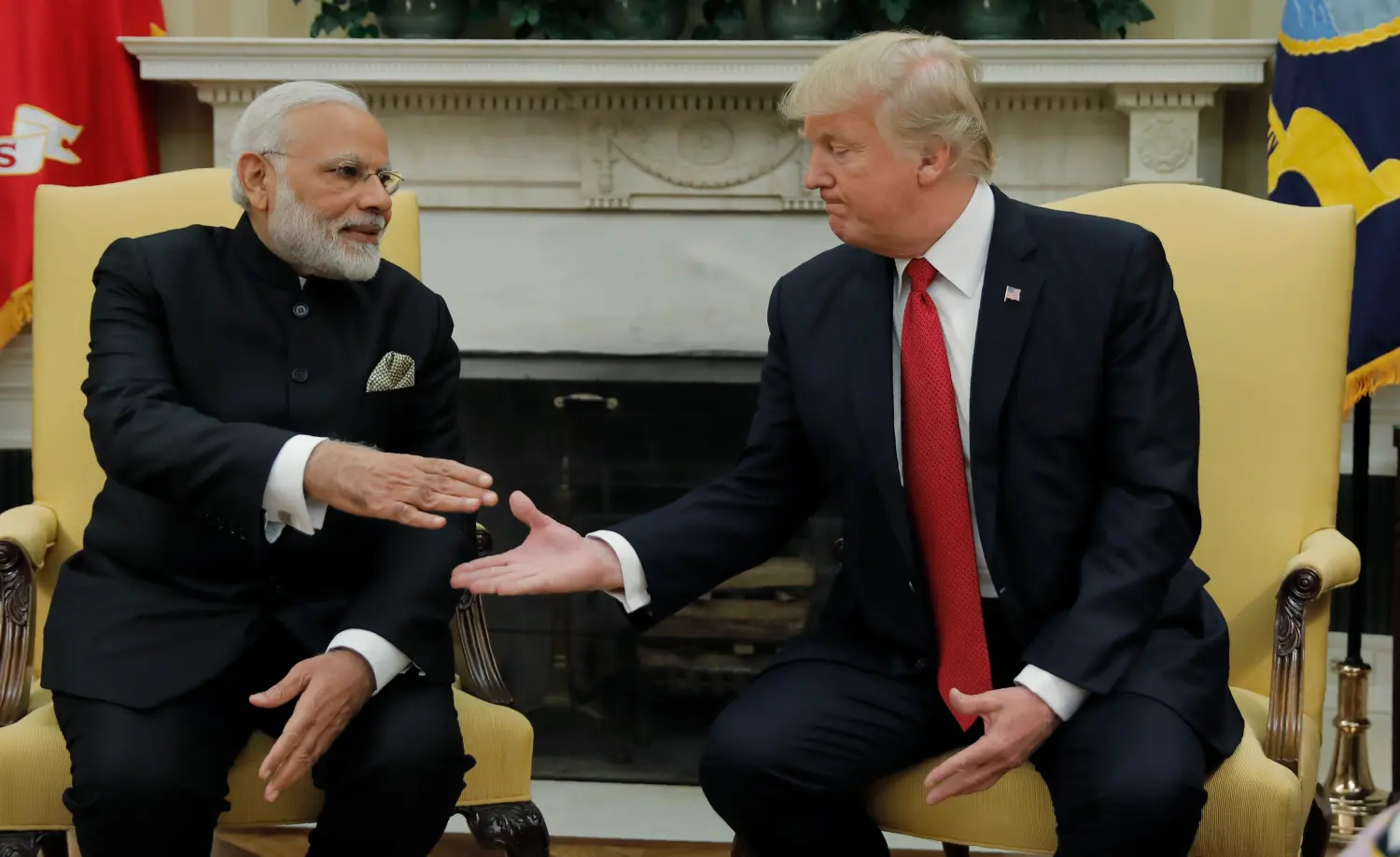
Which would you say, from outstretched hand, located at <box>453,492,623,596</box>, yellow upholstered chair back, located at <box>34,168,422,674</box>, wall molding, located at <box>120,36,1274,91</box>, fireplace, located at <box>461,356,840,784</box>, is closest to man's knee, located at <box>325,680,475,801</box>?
outstretched hand, located at <box>453,492,623,596</box>

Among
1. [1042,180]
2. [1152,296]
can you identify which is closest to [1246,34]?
[1042,180]

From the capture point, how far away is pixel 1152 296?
1.94 meters

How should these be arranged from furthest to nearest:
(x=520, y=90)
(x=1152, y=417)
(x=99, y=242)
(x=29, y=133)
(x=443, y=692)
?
(x=520, y=90)
(x=29, y=133)
(x=99, y=242)
(x=443, y=692)
(x=1152, y=417)

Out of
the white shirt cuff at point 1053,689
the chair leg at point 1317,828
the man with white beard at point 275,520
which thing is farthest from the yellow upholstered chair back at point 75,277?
the chair leg at point 1317,828

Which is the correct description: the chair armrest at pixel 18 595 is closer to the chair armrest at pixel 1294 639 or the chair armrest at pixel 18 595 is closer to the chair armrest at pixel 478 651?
the chair armrest at pixel 478 651

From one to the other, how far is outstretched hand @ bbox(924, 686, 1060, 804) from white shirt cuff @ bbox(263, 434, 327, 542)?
2.73 feet

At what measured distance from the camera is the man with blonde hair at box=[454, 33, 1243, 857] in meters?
1.84

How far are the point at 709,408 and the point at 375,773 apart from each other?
175 centimetres

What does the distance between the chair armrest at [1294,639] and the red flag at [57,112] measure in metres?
2.70

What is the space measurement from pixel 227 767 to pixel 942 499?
98 cm

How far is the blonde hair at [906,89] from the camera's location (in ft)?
6.39

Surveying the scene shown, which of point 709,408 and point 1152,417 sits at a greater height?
point 1152,417

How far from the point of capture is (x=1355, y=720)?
2.91 metres

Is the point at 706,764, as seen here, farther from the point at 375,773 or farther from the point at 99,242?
the point at 99,242
